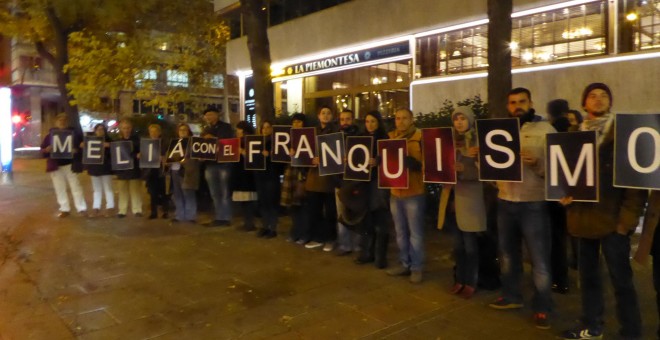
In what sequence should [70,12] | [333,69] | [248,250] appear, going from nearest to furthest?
[248,250] → [70,12] → [333,69]

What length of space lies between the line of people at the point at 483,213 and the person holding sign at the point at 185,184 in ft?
2.16

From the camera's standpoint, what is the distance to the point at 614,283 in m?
4.25

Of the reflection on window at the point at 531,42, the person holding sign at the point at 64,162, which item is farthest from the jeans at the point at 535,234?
the person holding sign at the point at 64,162

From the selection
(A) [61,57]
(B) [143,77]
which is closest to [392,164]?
(A) [61,57]

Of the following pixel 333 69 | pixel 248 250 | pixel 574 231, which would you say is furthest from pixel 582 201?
pixel 333 69

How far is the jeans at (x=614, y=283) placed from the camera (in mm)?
4195

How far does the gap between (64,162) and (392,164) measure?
277 inches

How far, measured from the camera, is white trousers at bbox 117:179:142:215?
1037 centimetres

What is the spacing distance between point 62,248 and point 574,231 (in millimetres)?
6990

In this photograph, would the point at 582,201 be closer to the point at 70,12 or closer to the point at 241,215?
the point at 241,215

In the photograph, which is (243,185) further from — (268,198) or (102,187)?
(102,187)

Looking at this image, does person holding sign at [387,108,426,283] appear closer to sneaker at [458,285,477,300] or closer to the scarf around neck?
the scarf around neck

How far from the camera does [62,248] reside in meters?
8.01

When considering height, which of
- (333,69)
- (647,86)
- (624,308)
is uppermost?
(333,69)
